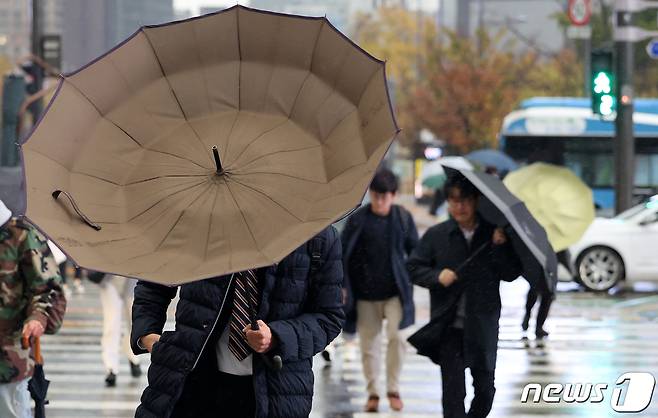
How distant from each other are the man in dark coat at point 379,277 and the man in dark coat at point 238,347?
593 centimetres

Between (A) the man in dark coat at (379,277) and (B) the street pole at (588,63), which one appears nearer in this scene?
(A) the man in dark coat at (379,277)

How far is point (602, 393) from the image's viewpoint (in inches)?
496

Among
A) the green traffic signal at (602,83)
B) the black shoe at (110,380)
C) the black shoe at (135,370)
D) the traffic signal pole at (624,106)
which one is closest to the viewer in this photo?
the black shoe at (110,380)

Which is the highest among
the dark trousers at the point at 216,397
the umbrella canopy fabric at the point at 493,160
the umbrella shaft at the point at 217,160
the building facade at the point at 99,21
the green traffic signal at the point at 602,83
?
the building facade at the point at 99,21

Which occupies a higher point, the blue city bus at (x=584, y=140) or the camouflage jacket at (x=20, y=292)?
the blue city bus at (x=584, y=140)

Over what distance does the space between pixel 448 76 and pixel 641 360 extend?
5302 cm

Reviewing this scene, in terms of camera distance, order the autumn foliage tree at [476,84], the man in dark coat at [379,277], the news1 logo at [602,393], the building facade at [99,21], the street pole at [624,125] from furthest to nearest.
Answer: the autumn foliage tree at [476,84], the building facade at [99,21], the street pole at [624,125], the news1 logo at [602,393], the man in dark coat at [379,277]

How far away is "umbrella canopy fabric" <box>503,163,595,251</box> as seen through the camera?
11945 mm

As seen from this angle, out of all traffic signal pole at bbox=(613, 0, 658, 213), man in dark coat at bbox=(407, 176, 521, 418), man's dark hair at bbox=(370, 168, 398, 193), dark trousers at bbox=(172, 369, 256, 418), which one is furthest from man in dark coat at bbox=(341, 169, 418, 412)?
traffic signal pole at bbox=(613, 0, 658, 213)

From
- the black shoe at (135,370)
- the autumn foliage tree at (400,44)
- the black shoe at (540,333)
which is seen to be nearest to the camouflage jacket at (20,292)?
the black shoe at (135,370)

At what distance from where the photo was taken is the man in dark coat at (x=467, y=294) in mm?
8109

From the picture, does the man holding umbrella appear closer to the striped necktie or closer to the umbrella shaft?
the striped necktie

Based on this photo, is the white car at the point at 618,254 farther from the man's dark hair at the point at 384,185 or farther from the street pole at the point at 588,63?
the man's dark hair at the point at 384,185

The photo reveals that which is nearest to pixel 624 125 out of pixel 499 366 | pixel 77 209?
pixel 499 366
